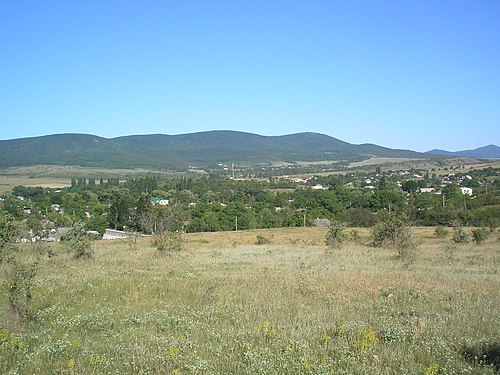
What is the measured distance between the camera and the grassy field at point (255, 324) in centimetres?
669

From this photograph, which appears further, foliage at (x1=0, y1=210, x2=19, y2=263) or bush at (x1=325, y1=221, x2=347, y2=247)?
bush at (x1=325, y1=221, x2=347, y2=247)

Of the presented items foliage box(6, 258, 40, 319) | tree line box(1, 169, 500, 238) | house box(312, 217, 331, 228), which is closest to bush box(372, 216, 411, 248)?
foliage box(6, 258, 40, 319)

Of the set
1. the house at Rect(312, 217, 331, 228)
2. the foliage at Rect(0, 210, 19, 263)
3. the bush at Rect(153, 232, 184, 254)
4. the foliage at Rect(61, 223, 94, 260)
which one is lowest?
the house at Rect(312, 217, 331, 228)

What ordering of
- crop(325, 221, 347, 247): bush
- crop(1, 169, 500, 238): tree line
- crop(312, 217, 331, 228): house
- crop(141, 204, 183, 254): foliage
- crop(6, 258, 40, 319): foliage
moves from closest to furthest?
crop(6, 258, 40, 319): foliage < crop(141, 204, 183, 254): foliage < crop(325, 221, 347, 247): bush < crop(1, 169, 500, 238): tree line < crop(312, 217, 331, 228): house

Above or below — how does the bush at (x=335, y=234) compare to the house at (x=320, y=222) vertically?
above

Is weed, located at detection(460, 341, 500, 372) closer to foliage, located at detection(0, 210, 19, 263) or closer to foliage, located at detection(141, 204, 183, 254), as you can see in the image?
foliage, located at detection(0, 210, 19, 263)

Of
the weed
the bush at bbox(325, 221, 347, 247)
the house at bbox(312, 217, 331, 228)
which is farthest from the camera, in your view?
the house at bbox(312, 217, 331, 228)

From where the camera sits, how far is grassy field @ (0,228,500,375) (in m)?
6.69

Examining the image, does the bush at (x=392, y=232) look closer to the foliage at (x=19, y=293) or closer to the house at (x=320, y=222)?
the foliage at (x=19, y=293)

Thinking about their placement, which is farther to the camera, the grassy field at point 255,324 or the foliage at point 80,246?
the foliage at point 80,246

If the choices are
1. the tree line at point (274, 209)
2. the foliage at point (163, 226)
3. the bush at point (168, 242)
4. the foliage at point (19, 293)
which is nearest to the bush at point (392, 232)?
the bush at point (168, 242)

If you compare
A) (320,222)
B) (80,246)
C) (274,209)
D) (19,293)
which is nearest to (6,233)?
(80,246)

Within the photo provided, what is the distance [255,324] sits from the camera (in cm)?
902

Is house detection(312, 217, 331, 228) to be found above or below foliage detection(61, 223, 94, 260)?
A: below
